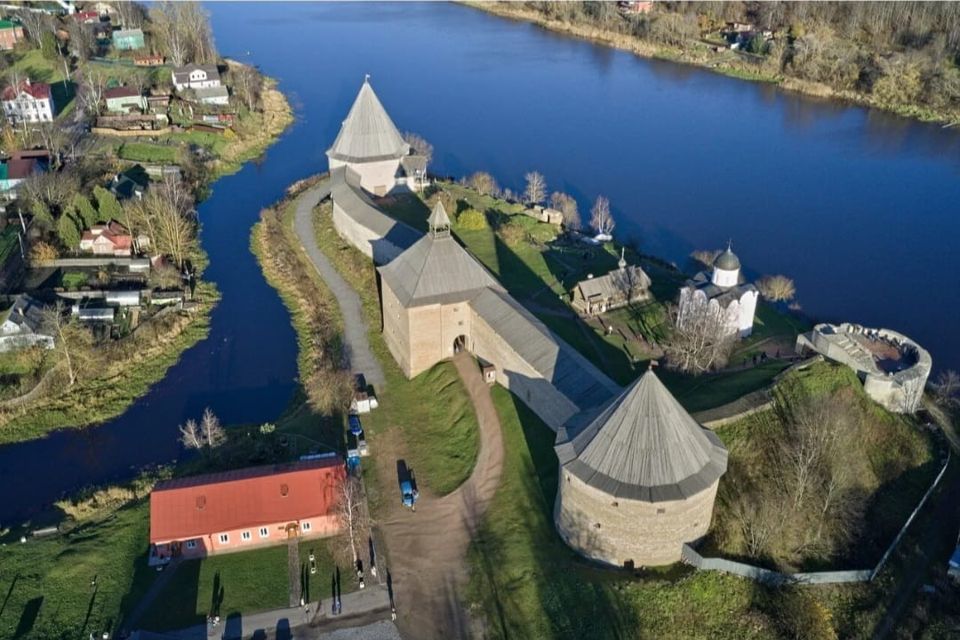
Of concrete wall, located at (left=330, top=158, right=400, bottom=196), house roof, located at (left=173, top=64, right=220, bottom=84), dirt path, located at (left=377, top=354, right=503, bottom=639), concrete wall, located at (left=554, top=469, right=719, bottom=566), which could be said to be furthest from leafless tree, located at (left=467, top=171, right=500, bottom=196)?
house roof, located at (left=173, top=64, right=220, bottom=84)

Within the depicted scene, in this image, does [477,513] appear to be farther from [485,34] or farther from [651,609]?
[485,34]

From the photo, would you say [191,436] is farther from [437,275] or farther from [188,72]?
[188,72]

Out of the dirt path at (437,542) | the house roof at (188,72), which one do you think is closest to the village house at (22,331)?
the dirt path at (437,542)

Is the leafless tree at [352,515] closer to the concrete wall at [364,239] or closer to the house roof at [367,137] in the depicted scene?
the concrete wall at [364,239]

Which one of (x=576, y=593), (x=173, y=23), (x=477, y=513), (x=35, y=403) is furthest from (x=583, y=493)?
(x=173, y=23)

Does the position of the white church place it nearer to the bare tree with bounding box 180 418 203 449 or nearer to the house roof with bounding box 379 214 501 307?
the house roof with bounding box 379 214 501 307
